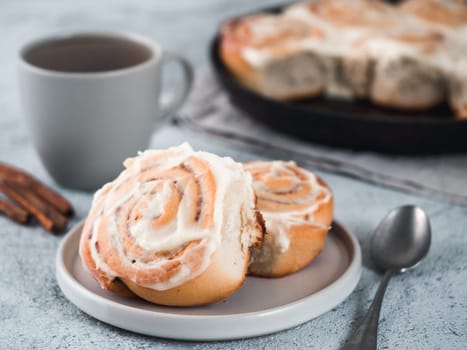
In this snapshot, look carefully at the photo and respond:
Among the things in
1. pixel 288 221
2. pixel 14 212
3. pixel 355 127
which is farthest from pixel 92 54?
pixel 288 221

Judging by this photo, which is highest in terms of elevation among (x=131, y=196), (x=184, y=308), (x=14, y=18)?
(x=131, y=196)

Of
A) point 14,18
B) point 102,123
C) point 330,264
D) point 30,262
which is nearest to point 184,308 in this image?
point 330,264

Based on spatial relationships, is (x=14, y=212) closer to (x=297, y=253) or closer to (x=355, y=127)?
(x=297, y=253)

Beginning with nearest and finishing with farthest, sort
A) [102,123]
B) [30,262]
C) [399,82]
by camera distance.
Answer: [30,262] < [102,123] < [399,82]

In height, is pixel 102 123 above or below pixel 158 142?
above

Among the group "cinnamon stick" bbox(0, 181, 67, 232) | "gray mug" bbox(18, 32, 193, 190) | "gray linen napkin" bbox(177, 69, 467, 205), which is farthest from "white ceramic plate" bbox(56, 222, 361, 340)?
"gray linen napkin" bbox(177, 69, 467, 205)

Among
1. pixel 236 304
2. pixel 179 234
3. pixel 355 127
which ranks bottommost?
pixel 355 127

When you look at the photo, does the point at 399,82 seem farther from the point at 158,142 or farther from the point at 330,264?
the point at 330,264
